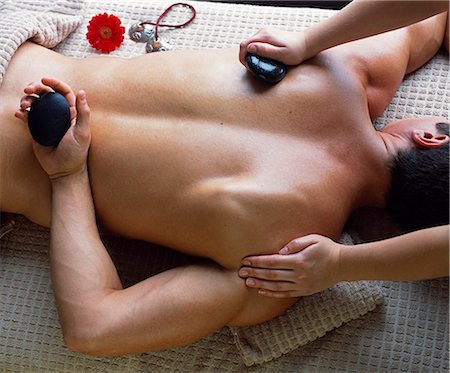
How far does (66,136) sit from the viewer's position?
1.14 metres

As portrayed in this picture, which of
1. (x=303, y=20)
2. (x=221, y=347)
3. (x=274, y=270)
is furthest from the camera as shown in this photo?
(x=303, y=20)

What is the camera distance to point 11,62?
47.7 inches

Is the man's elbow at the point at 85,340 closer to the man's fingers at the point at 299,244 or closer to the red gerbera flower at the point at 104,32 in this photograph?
the man's fingers at the point at 299,244

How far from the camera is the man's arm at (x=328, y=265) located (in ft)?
3.40

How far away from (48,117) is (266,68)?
35 cm

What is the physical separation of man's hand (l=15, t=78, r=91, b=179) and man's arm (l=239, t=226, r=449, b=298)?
32 cm

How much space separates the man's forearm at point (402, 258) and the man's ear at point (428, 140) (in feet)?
0.53

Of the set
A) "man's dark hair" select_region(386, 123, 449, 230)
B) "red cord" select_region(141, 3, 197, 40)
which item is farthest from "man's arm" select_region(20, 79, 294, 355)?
"red cord" select_region(141, 3, 197, 40)

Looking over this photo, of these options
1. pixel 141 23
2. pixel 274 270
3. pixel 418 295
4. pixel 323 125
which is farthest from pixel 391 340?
pixel 141 23

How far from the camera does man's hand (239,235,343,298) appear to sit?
108 cm

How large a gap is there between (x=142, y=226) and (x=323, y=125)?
0.33 meters

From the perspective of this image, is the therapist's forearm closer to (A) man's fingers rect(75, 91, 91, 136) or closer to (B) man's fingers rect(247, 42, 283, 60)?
(B) man's fingers rect(247, 42, 283, 60)

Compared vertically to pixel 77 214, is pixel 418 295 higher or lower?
lower

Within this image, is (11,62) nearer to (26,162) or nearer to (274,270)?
(26,162)
